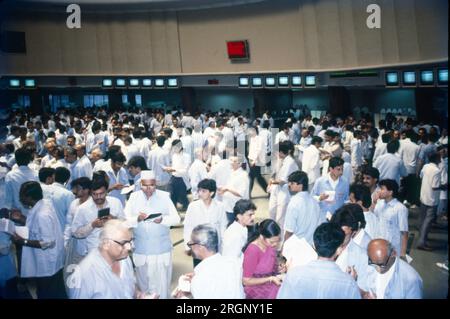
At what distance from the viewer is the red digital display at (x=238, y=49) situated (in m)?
16.1

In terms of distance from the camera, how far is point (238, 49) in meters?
16.2

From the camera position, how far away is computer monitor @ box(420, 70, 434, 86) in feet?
35.4

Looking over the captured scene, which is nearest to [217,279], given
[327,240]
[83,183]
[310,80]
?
[327,240]

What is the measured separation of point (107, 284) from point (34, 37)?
16593 mm

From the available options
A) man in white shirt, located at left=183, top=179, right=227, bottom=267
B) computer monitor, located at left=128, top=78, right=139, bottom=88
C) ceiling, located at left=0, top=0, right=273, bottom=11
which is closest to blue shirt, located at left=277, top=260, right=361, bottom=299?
man in white shirt, located at left=183, top=179, right=227, bottom=267

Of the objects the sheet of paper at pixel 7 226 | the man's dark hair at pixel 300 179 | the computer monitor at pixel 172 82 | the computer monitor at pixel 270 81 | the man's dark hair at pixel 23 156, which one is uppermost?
the computer monitor at pixel 172 82

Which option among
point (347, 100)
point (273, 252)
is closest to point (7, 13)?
point (347, 100)

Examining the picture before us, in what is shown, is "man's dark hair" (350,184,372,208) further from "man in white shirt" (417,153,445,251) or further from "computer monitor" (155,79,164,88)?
"computer monitor" (155,79,164,88)

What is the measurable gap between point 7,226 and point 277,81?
12509 millimetres

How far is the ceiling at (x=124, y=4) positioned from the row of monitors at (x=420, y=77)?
245 inches

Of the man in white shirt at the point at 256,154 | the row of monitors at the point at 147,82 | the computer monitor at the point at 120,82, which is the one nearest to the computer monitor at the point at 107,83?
the row of monitors at the point at 147,82

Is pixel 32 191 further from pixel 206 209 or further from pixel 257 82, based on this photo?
pixel 257 82

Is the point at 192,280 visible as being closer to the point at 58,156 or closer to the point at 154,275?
the point at 154,275

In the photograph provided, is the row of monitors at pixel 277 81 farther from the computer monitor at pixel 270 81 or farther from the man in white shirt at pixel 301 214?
the man in white shirt at pixel 301 214
